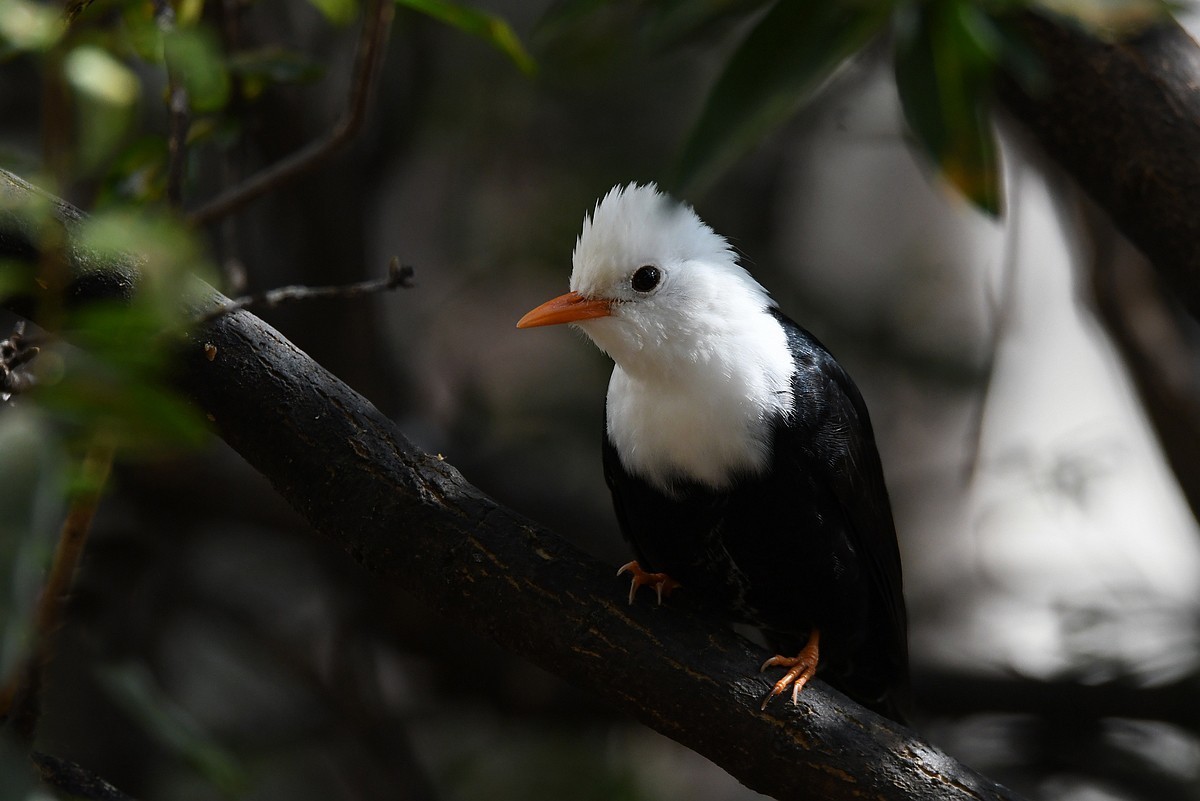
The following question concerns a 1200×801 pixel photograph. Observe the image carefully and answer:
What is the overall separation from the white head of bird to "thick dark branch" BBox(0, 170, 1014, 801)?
1.13 ft

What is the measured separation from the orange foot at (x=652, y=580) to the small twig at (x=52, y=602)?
Result: 0.86m

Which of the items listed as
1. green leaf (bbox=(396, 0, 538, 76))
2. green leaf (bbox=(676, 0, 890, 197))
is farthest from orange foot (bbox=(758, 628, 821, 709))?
green leaf (bbox=(396, 0, 538, 76))

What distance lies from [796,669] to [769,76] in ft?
3.51

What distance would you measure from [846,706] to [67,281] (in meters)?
→ 1.37

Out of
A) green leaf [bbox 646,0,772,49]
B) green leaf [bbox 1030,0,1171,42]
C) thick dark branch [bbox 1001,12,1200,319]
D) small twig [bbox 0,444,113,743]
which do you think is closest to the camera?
small twig [bbox 0,444,113,743]

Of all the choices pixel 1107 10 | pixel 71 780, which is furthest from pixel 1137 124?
pixel 71 780

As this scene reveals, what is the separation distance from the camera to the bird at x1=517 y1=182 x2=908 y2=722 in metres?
2.05

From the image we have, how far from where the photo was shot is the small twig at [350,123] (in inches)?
72.5

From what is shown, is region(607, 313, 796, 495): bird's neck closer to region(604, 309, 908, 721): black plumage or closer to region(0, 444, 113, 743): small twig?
region(604, 309, 908, 721): black plumage

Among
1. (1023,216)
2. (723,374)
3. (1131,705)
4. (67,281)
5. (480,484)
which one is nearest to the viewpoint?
(67,281)

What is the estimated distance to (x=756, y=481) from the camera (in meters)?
2.05

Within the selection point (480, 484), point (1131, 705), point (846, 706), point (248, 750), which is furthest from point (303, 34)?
point (1131, 705)

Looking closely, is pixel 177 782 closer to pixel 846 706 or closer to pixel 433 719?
pixel 433 719

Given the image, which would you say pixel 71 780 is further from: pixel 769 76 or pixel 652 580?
pixel 769 76
